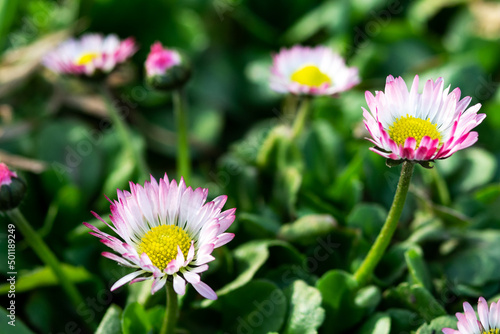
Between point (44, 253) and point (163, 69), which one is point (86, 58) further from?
point (44, 253)

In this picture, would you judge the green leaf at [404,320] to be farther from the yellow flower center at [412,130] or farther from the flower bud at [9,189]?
the flower bud at [9,189]

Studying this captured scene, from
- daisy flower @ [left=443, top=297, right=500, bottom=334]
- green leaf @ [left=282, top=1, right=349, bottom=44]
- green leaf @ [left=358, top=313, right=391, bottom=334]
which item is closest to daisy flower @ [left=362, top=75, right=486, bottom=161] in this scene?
daisy flower @ [left=443, top=297, right=500, bottom=334]

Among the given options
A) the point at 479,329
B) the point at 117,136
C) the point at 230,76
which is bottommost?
the point at 479,329

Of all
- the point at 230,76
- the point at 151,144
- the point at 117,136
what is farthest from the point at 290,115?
the point at 117,136

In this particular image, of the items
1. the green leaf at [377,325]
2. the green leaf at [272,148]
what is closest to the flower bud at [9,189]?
the green leaf at [272,148]

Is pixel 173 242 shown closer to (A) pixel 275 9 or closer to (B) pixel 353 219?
(B) pixel 353 219

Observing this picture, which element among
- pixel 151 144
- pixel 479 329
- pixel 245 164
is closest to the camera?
pixel 479 329

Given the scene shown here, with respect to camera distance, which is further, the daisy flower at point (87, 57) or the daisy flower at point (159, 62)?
the daisy flower at point (87, 57)
